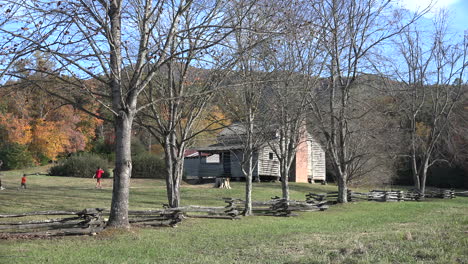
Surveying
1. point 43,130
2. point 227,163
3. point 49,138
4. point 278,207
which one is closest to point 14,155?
point 49,138

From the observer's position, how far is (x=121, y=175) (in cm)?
1262

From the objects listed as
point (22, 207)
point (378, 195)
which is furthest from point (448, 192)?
point (22, 207)

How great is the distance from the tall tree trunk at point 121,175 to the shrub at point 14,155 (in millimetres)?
39753

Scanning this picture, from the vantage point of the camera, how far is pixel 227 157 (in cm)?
4028

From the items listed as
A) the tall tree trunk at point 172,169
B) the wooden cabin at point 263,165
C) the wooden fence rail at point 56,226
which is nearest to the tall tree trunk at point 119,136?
the wooden fence rail at point 56,226

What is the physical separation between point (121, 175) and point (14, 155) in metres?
40.8

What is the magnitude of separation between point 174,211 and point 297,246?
6.04 metres

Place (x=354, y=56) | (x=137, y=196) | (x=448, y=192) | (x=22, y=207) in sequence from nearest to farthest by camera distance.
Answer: (x=22, y=207), (x=354, y=56), (x=137, y=196), (x=448, y=192)

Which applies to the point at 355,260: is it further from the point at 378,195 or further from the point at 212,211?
the point at 378,195

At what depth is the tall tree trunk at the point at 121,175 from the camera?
1258cm

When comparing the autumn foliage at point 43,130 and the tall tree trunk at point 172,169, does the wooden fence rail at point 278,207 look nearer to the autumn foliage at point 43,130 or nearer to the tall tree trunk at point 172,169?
the tall tree trunk at point 172,169

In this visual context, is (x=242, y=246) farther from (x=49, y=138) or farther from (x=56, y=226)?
(x=49, y=138)

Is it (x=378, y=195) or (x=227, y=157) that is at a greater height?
(x=227, y=157)

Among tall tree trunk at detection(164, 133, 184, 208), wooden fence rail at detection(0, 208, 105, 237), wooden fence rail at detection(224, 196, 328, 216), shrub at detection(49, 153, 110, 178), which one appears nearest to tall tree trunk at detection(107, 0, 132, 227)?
wooden fence rail at detection(0, 208, 105, 237)
